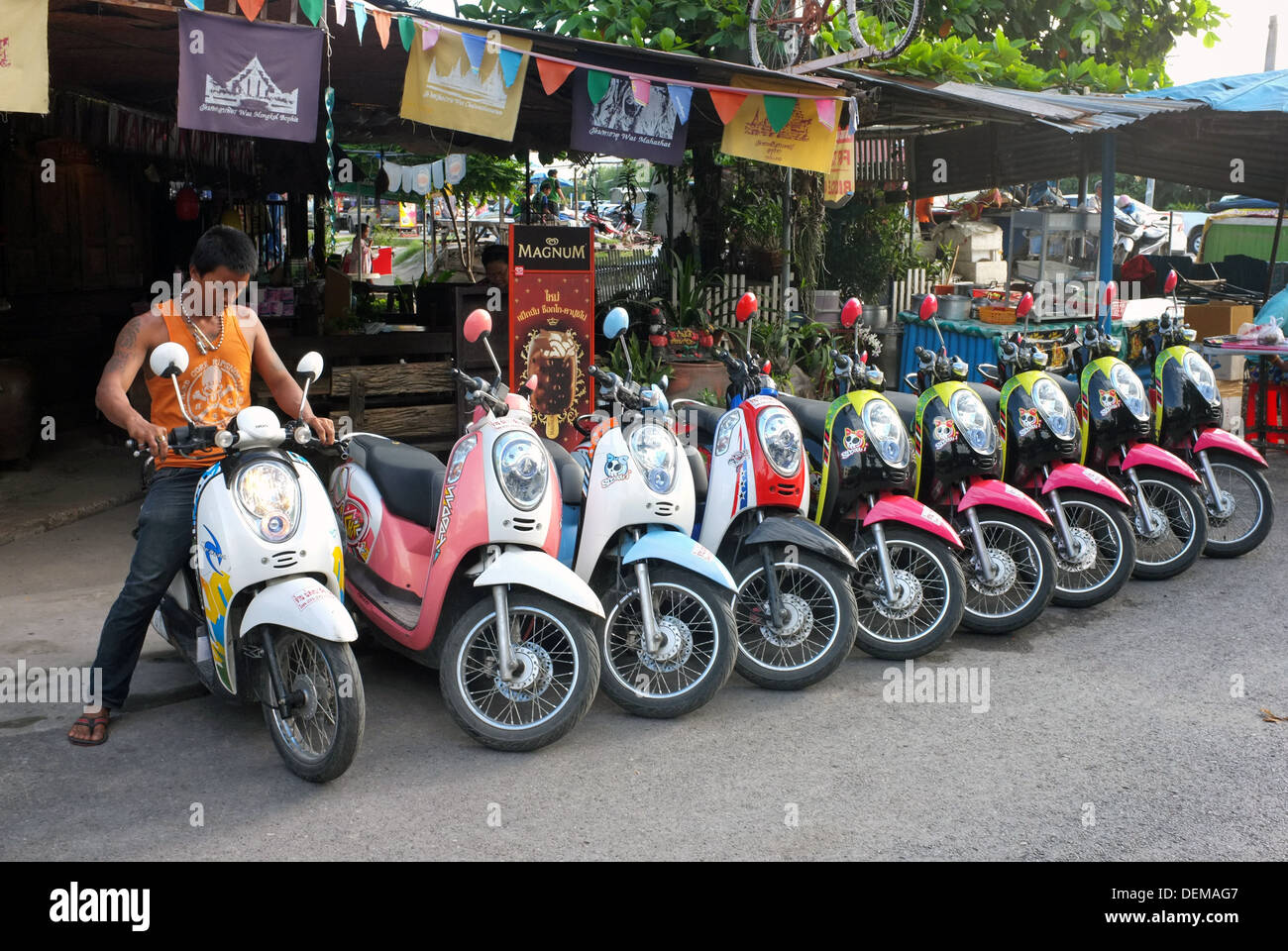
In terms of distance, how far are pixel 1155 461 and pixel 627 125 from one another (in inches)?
152

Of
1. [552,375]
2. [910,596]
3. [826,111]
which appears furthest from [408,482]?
[826,111]

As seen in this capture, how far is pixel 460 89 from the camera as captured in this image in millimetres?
6578

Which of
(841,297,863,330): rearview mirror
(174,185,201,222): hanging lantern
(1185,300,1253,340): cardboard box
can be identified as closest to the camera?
(841,297,863,330): rearview mirror

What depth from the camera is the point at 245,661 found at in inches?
163

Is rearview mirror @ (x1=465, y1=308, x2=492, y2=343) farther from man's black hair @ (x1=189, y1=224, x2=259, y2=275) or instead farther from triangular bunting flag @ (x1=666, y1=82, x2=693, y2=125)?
triangular bunting flag @ (x1=666, y1=82, x2=693, y2=125)

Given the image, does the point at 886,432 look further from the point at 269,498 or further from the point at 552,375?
the point at 552,375

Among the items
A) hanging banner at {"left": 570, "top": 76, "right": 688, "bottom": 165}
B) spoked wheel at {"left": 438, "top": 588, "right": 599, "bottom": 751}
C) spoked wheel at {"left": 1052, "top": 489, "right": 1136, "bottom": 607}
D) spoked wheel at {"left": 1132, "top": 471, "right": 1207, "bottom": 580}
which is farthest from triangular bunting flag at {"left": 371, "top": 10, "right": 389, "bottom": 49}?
spoked wheel at {"left": 1132, "top": 471, "right": 1207, "bottom": 580}

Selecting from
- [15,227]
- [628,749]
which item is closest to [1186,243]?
[15,227]

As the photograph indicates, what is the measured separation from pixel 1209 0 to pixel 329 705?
51.2ft

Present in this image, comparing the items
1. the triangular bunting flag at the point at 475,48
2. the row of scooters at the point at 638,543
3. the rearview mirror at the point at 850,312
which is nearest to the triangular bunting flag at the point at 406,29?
Answer: the triangular bunting flag at the point at 475,48

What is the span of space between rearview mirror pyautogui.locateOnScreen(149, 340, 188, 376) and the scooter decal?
57cm

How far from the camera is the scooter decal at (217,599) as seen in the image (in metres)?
3.98

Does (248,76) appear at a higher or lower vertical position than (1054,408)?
higher

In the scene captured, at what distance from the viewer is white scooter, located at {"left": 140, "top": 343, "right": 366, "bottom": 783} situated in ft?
12.3
